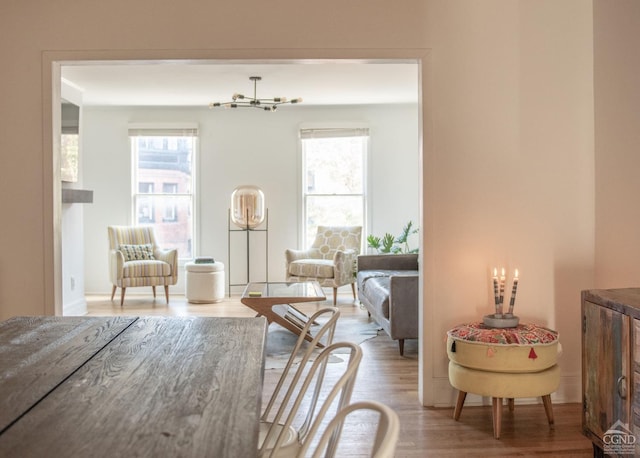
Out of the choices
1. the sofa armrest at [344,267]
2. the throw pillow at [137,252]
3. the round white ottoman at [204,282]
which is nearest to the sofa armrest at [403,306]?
the sofa armrest at [344,267]

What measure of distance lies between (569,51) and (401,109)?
4886 mm

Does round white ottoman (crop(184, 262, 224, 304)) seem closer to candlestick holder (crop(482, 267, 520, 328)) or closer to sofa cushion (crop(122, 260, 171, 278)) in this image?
sofa cushion (crop(122, 260, 171, 278))

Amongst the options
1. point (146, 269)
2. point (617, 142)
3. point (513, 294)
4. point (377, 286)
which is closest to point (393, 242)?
point (377, 286)

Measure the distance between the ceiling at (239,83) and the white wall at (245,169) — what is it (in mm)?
372

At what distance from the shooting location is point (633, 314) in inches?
102

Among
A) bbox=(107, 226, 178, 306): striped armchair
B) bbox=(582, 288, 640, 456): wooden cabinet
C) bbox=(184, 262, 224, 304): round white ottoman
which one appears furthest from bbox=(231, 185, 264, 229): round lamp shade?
bbox=(582, 288, 640, 456): wooden cabinet

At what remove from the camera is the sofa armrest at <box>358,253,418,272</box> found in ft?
23.2

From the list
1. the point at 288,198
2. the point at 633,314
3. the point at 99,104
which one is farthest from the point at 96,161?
the point at 633,314

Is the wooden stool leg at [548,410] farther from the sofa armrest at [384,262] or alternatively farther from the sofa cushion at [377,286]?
the sofa armrest at [384,262]

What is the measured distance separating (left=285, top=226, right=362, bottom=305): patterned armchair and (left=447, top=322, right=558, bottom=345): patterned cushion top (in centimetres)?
416

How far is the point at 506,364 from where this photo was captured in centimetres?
338

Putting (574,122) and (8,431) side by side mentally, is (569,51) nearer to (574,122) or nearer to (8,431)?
(574,122)

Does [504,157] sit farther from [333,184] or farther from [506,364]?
[333,184]

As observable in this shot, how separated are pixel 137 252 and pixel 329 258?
240cm
